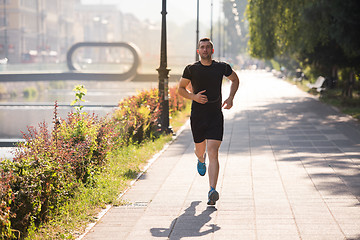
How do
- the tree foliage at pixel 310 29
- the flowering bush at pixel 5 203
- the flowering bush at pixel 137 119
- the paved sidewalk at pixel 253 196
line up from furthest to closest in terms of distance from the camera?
the tree foliage at pixel 310 29, the flowering bush at pixel 137 119, the paved sidewalk at pixel 253 196, the flowering bush at pixel 5 203

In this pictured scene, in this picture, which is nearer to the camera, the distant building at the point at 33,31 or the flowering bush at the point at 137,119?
the flowering bush at the point at 137,119

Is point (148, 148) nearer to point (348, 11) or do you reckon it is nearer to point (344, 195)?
point (344, 195)

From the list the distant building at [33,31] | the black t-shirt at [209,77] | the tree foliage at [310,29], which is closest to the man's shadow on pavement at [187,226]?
the black t-shirt at [209,77]

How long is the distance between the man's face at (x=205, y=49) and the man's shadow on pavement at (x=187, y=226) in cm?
176

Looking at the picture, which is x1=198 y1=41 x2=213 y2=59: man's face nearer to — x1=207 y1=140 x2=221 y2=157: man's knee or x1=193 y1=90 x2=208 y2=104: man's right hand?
x1=193 y1=90 x2=208 y2=104: man's right hand

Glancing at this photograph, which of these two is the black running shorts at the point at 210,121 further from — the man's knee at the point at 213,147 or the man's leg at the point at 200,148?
the man's leg at the point at 200,148

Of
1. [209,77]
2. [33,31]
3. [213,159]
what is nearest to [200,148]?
[213,159]

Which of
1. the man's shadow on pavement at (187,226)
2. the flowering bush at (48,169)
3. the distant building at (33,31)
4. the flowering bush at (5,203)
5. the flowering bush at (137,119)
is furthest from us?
the distant building at (33,31)

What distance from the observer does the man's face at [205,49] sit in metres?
7.25

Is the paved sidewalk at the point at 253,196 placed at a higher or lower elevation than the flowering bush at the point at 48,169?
lower

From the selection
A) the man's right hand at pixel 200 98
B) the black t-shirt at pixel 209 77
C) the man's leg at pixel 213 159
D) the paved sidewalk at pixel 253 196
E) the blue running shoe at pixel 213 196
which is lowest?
the paved sidewalk at pixel 253 196

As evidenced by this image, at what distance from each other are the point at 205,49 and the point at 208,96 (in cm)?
56

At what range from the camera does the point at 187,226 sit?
6.53m

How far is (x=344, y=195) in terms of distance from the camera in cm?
793
